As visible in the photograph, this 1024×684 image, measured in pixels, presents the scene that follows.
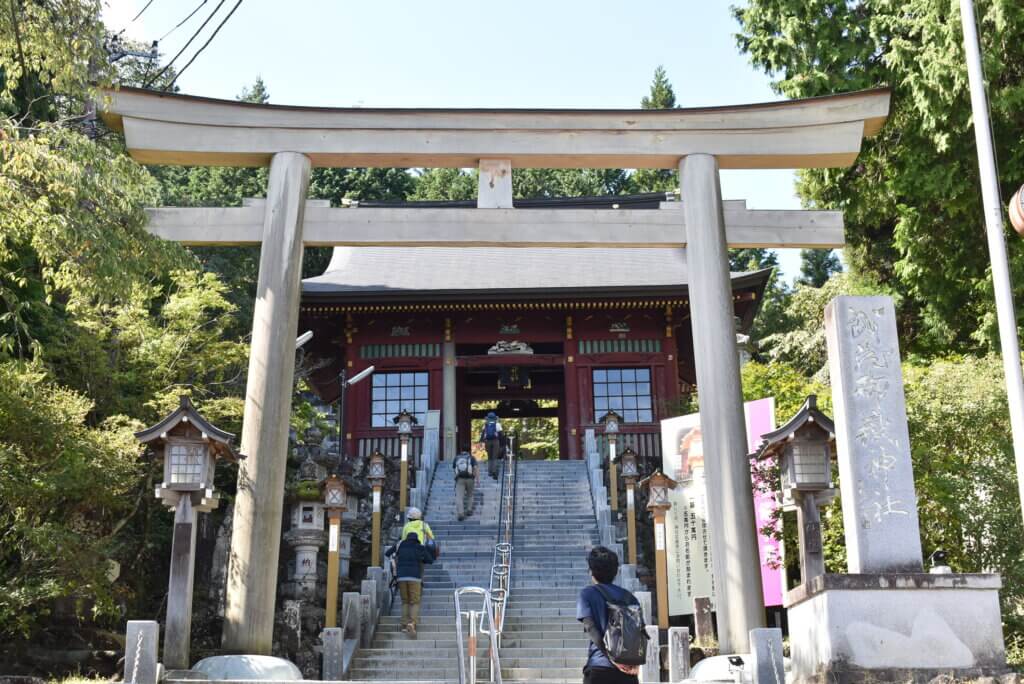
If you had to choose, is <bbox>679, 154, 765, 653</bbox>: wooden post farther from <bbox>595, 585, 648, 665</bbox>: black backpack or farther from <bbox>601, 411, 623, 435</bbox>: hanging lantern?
<bbox>601, 411, 623, 435</bbox>: hanging lantern

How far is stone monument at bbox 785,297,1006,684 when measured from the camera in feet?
24.3

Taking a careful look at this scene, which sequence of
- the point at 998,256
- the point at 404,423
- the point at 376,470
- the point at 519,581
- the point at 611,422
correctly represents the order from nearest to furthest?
the point at 998,256
the point at 519,581
the point at 376,470
the point at 404,423
the point at 611,422

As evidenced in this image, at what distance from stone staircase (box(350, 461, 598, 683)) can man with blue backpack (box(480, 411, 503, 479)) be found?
24cm

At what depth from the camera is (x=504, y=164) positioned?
11.6 meters

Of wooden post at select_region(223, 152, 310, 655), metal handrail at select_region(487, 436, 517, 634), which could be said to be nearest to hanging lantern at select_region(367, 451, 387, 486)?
metal handrail at select_region(487, 436, 517, 634)

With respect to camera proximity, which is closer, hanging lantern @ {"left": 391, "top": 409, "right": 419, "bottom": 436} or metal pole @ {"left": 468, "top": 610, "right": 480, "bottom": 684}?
metal pole @ {"left": 468, "top": 610, "right": 480, "bottom": 684}

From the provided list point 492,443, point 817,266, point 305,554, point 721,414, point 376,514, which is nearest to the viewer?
point 721,414

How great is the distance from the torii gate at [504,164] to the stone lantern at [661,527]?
2675mm

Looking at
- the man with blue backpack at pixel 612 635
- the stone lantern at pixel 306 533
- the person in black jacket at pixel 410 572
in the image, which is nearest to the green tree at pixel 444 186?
the stone lantern at pixel 306 533

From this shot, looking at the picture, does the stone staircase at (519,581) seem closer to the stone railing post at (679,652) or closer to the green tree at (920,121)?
the stone railing post at (679,652)

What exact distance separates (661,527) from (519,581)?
2.31m

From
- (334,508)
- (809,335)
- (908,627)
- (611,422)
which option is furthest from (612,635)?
(809,335)

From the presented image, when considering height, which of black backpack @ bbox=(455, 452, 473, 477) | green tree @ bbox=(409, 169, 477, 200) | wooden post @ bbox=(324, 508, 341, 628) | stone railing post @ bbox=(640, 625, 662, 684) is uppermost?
green tree @ bbox=(409, 169, 477, 200)

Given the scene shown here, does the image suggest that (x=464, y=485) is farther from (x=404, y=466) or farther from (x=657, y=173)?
(x=657, y=173)
